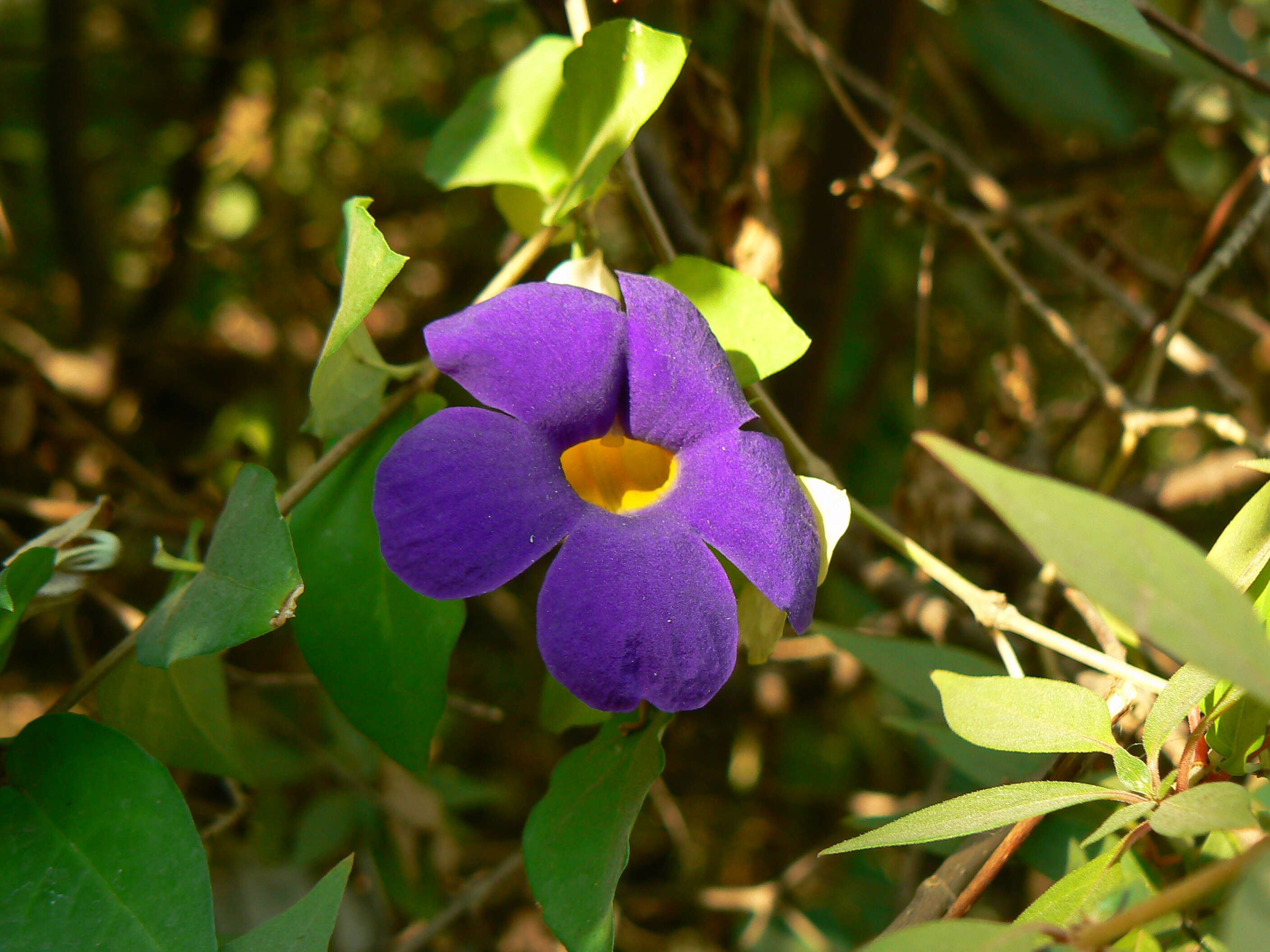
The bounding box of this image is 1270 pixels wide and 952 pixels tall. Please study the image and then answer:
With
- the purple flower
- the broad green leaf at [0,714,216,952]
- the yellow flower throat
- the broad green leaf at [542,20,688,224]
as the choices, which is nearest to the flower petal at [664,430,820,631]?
the purple flower

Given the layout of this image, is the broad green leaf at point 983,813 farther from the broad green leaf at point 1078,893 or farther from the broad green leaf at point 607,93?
the broad green leaf at point 607,93

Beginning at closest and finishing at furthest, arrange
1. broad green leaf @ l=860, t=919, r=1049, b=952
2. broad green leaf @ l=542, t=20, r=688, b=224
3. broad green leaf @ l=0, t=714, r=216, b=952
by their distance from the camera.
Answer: broad green leaf @ l=860, t=919, r=1049, b=952, broad green leaf @ l=0, t=714, r=216, b=952, broad green leaf @ l=542, t=20, r=688, b=224

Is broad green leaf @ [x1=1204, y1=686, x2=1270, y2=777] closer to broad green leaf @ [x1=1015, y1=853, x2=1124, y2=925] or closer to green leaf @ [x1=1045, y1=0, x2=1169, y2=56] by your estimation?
broad green leaf @ [x1=1015, y1=853, x2=1124, y2=925]

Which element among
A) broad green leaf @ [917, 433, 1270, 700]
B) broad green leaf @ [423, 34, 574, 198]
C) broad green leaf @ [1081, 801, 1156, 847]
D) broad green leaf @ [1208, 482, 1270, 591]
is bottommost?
broad green leaf @ [1081, 801, 1156, 847]

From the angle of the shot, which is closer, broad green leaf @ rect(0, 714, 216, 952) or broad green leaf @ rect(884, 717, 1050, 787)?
broad green leaf @ rect(0, 714, 216, 952)

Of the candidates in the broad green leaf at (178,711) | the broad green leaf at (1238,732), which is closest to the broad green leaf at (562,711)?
the broad green leaf at (178,711)

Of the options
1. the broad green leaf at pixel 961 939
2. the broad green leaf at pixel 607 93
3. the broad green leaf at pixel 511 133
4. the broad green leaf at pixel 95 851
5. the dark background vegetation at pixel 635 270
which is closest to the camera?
the broad green leaf at pixel 961 939

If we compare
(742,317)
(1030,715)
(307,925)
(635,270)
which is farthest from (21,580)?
(635,270)
